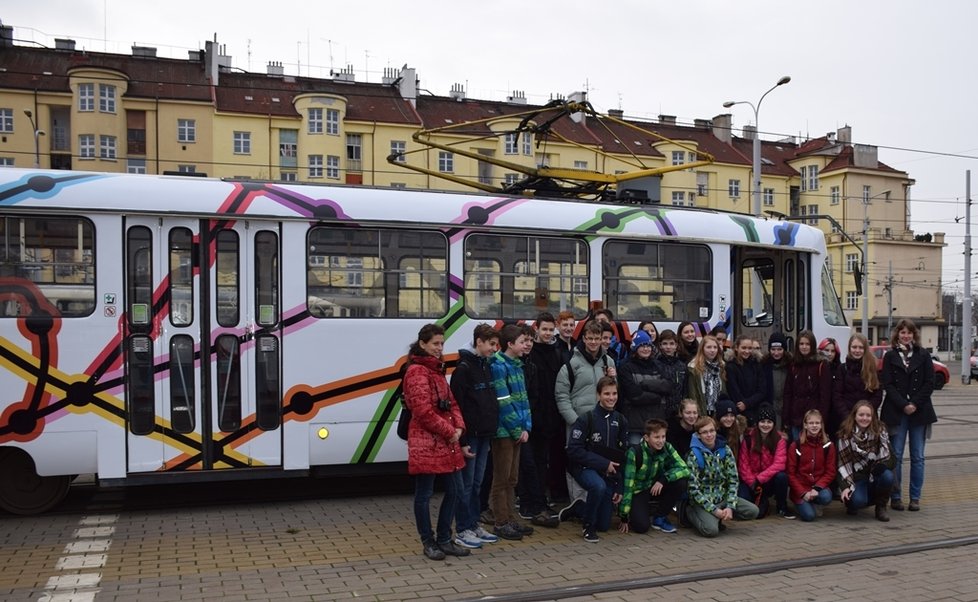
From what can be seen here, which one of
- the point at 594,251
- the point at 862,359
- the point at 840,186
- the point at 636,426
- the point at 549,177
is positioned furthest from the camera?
the point at 840,186

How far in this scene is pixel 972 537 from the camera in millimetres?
7871

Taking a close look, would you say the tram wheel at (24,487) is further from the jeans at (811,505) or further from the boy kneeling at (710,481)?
the jeans at (811,505)

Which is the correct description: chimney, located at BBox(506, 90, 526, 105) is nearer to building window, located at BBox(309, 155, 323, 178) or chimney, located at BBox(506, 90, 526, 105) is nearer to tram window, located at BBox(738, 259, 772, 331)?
building window, located at BBox(309, 155, 323, 178)

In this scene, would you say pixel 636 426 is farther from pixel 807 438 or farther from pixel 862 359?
pixel 862 359

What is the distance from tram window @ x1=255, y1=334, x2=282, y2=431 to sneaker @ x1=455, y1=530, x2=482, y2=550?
246cm

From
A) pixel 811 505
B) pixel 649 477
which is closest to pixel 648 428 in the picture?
pixel 649 477

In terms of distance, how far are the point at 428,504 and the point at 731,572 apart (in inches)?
94.0

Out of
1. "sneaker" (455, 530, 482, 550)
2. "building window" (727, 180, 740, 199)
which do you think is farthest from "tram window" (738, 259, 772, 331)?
"building window" (727, 180, 740, 199)

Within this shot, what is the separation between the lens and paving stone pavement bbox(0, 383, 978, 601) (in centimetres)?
627

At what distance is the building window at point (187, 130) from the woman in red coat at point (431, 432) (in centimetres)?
3948

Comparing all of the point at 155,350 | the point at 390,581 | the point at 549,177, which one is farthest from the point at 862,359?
the point at 155,350

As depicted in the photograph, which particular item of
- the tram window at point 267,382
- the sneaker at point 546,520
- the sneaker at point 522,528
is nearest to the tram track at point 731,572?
the sneaker at point 522,528

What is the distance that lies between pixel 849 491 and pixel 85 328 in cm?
741

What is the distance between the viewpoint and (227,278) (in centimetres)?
882
